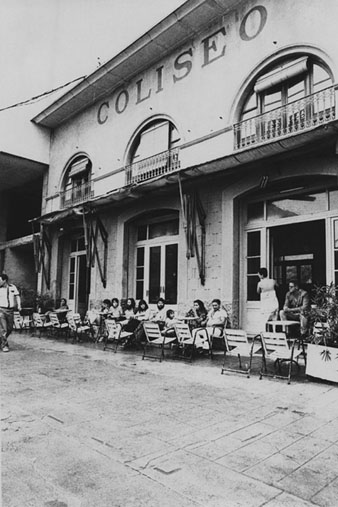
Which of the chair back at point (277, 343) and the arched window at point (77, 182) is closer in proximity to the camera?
the chair back at point (277, 343)

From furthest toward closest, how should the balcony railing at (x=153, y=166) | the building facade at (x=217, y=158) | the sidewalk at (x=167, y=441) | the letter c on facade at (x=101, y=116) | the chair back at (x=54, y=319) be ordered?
the letter c on facade at (x=101, y=116) < the balcony railing at (x=153, y=166) < the chair back at (x=54, y=319) < the building facade at (x=217, y=158) < the sidewalk at (x=167, y=441)

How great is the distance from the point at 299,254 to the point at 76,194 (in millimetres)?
9583

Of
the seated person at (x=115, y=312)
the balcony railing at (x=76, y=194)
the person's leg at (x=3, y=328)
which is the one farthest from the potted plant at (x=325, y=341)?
the balcony railing at (x=76, y=194)

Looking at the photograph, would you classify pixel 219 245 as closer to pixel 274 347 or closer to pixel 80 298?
pixel 274 347

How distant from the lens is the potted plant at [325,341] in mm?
5457

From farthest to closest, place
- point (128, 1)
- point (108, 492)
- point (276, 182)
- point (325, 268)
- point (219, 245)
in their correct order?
point (219, 245) → point (276, 182) → point (325, 268) → point (128, 1) → point (108, 492)

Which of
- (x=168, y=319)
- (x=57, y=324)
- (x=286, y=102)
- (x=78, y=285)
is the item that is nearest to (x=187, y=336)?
(x=168, y=319)

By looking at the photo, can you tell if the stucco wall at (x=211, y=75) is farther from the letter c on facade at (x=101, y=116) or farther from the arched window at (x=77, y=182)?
the arched window at (x=77, y=182)

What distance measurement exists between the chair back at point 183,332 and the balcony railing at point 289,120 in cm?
404

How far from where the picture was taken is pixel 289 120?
882 cm

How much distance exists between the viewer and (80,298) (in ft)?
50.7

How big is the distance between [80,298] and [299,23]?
11.6 meters

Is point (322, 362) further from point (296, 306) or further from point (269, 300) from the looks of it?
point (269, 300)

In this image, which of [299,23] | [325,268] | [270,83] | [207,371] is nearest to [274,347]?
[207,371]
